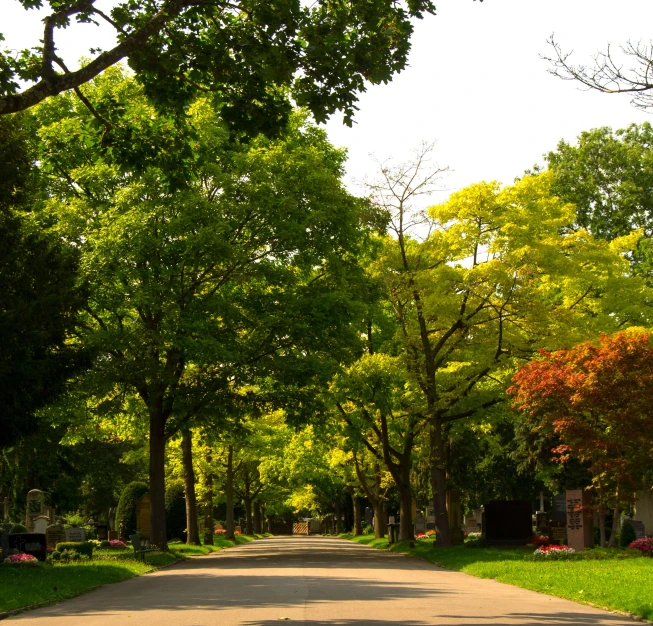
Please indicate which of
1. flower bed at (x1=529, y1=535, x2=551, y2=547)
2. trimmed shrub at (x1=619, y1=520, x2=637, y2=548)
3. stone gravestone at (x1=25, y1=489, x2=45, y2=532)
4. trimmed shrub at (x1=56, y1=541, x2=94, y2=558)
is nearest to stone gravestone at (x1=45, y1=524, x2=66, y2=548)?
stone gravestone at (x1=25, y1=489, x2=45, y2=532)

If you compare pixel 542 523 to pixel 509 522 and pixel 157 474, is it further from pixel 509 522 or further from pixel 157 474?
pixel 157 474

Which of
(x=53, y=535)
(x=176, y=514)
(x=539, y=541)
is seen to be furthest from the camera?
(x=176, y=514)

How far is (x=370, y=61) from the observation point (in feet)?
39.5

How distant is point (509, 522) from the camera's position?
3462cm

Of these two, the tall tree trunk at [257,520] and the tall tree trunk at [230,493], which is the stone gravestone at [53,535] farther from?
the tall tree trunk at [257,520]

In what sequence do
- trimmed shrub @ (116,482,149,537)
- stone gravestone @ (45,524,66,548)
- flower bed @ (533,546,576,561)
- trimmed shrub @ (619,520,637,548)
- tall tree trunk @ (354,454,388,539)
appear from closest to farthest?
1. flower bed @ (533,546,576,561)
2. trimmed shrub @ (619,520,637,548)
3. stone gravestone @ (45,524,66,548)
4. trimmed shrub @ (116,482,149,537)
5. tall tree trunk @ (354,454,388,539)

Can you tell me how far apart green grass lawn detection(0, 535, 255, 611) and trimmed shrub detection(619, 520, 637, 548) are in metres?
14.4

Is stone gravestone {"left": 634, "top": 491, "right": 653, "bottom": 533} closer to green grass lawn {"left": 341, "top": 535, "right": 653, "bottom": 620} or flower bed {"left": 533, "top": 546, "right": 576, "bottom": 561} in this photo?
green grass lawn {"left": 341, "top": 535, "right": 653, "bottom": 620}

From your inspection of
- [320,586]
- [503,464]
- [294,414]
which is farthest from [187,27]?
[503,464]

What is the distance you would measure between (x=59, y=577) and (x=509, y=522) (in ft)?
64.6

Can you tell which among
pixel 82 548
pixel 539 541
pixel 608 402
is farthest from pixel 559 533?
pixel 82 548

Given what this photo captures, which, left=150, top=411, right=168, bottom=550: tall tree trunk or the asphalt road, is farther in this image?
left=150, top=411, right=168, bottom=550: tall tree trunk

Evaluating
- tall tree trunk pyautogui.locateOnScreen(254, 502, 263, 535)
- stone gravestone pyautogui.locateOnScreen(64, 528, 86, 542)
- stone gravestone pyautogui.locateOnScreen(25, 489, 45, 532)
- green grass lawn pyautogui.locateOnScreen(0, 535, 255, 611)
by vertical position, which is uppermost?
stone gravestone pyautogui.locateOnScreen(25, 489, 45, 532)

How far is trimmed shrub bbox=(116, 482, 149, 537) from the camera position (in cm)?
5219
